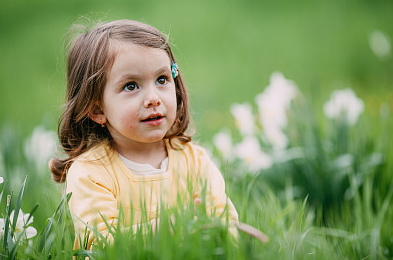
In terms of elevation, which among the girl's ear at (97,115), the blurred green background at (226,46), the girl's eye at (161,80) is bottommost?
the girl's ear at (97,115)

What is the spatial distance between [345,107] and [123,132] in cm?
179

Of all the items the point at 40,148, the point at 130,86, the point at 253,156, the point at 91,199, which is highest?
the point at 130,86

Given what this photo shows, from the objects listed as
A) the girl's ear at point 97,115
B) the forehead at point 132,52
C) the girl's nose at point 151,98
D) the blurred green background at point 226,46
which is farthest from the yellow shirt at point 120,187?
the blurred green background at point 226,46

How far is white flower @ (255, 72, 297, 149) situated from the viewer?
311cm

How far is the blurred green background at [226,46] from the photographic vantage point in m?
5.33

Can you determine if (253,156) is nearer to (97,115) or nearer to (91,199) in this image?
(97,115)

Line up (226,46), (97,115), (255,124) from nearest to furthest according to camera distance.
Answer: (97,115), (255,124), (226,46)

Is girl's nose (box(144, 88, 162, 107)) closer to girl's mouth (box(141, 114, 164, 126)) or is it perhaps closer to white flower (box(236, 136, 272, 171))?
girl's mouth (box(141, 114, 164, 126))

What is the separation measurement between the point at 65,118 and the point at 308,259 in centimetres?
120

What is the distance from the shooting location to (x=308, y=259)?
62.9 inches

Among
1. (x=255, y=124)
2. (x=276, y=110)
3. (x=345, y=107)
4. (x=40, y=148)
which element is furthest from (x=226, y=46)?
(x=40, y=148)

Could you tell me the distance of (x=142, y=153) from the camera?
6.40ft

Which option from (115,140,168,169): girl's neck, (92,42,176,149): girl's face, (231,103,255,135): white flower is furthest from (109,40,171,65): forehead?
(231,103,255,135): white flower

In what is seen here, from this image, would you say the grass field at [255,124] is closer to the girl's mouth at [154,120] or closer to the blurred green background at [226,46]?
the blurred green background at [226,46]
